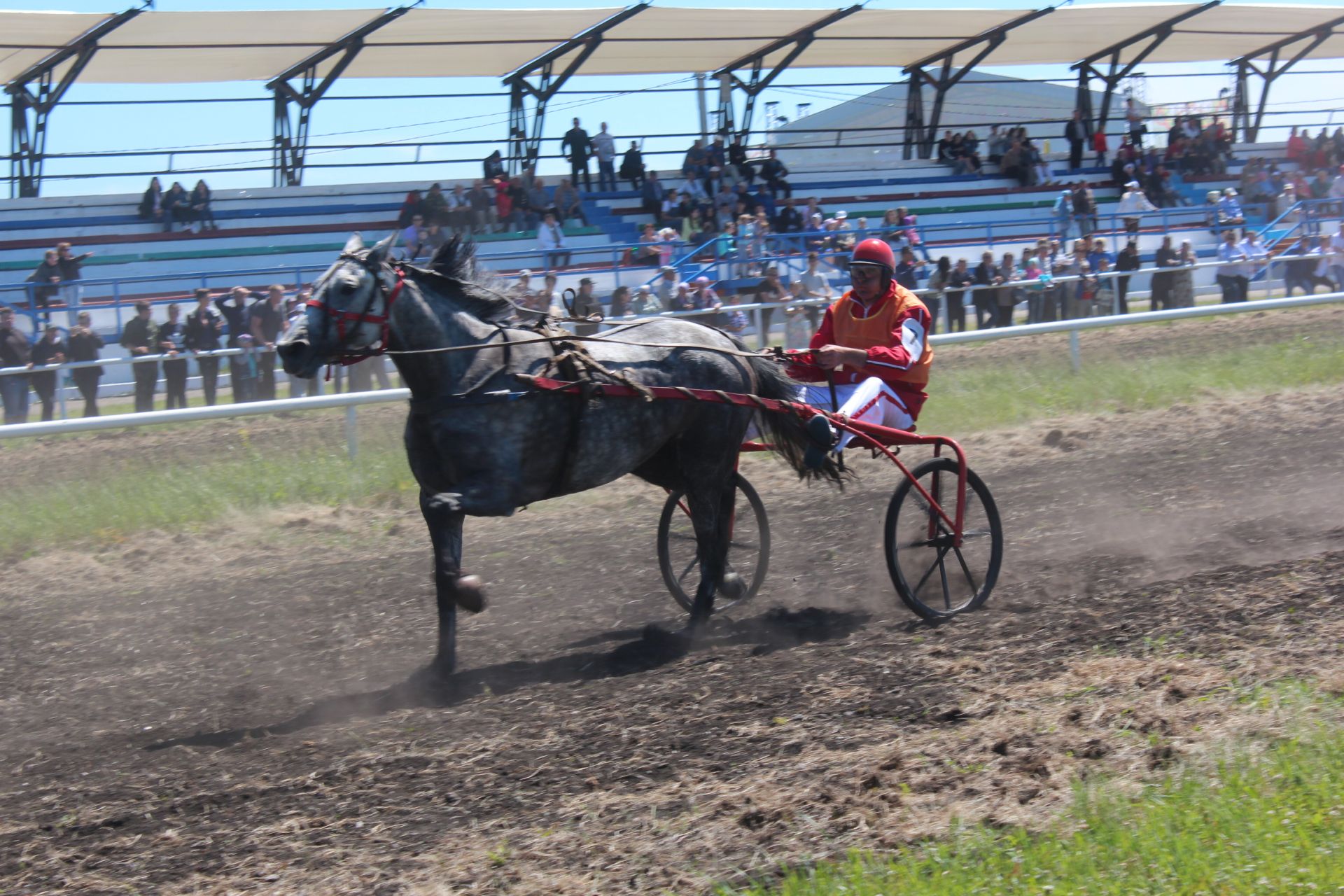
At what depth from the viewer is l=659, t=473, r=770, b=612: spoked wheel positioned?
6973mm

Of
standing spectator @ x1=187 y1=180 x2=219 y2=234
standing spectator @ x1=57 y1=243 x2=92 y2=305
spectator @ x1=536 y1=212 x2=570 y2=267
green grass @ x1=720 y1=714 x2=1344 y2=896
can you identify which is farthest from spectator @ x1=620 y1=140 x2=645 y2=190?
green grass @ x1=720 y1=714 x2=1344 y2=896

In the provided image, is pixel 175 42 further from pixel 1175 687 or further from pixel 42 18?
pixel 1175 687

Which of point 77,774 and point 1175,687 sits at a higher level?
point 1175,687

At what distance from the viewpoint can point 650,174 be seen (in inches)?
869

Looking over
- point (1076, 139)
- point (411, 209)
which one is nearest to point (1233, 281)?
point (1076, 139)

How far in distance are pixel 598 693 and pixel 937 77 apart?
23753mm

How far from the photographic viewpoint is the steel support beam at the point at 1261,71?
96.4 ft

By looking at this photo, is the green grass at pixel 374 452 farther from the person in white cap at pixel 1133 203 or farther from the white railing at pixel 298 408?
the person in white cap at pixel 1133 203

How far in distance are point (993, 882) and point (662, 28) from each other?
19.9m

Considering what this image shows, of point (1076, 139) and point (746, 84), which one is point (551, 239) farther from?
point (1076, 139)

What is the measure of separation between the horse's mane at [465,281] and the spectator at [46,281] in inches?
427

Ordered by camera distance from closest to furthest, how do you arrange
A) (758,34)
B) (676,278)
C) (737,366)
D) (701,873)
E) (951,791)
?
(701,873) → (951,791) → (737,366) → (676,278) → (758,34)

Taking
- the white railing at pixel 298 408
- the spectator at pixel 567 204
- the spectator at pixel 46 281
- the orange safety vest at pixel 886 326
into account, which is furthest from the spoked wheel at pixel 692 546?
the spectator at pixel 567 204

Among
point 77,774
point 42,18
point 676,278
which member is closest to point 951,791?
point 77,774
